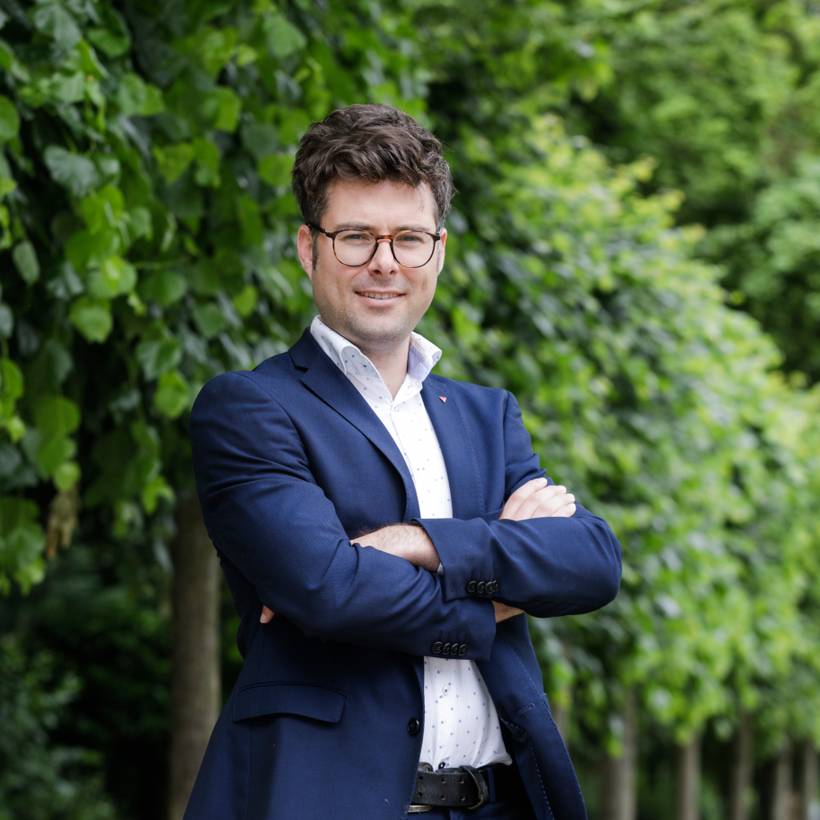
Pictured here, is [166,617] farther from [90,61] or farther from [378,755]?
[378,755]

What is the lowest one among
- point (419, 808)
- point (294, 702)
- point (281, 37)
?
point (419, 808)

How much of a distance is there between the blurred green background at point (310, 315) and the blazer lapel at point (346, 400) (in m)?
0.89

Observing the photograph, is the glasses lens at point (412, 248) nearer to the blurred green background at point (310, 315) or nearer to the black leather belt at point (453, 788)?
the black leather belt at point (453, 788)

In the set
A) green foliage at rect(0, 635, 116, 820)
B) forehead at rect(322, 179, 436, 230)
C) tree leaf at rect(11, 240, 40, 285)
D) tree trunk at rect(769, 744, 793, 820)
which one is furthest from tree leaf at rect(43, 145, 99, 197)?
tree trunk at rect(769, 744, 793, 820)

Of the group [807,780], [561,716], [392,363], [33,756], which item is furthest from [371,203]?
[807,780]

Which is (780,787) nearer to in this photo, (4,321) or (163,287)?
(163,287)

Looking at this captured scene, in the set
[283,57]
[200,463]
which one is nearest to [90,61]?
[283,57]

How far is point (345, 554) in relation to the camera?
82.9 inches

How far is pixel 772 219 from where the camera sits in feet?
49.1

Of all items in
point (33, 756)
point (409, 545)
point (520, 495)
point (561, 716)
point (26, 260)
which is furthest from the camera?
point (33, 756)

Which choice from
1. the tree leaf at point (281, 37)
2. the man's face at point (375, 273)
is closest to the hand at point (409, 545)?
the man's face at point (375, 273)

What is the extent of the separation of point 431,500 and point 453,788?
1.46ft

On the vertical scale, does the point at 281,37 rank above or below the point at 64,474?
above

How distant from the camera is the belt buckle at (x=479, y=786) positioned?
220 cm
